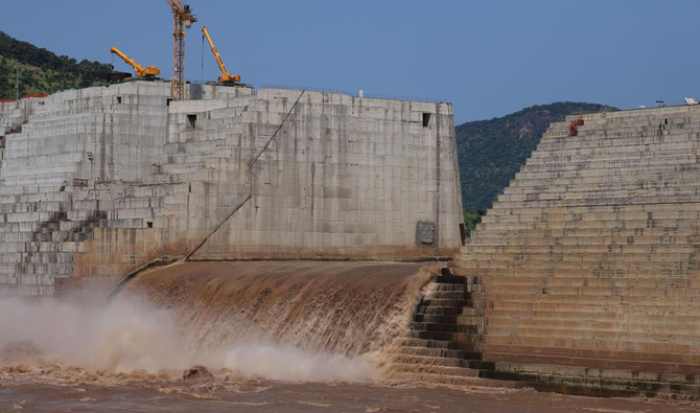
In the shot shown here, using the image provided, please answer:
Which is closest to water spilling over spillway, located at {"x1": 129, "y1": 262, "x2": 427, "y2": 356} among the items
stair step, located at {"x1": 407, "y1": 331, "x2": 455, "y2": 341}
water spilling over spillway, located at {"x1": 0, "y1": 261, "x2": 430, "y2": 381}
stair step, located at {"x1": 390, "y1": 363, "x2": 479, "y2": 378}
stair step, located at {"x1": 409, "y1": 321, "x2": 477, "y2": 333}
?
water spilling over spillway, located at {"x1": 0, "y1": 261, "x2": 430, "y2": 381}

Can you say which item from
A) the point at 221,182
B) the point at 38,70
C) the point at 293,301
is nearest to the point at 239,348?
the point at 293,301

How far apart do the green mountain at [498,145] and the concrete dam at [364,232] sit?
8594 centimetres

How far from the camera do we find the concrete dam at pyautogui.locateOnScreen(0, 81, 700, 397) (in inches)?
1238

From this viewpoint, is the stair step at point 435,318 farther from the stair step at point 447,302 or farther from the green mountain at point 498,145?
the green mountain at point 498,145

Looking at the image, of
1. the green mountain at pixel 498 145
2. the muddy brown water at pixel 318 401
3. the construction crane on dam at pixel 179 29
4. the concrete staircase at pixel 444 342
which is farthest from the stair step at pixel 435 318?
the green mountain at pixel 498 145

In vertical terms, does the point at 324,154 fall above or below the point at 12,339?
above

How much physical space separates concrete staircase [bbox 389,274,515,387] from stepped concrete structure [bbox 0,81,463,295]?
1525 cm

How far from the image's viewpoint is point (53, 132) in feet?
186

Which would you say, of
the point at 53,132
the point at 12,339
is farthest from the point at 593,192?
the point at 53,132

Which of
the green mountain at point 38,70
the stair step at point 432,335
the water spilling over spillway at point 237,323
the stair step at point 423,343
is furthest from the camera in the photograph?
the green mountain at point 38,70

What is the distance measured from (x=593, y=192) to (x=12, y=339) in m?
20.1

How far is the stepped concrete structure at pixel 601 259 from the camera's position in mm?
30016

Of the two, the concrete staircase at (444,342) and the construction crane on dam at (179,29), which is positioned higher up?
the construction crane on dam at (179,29)

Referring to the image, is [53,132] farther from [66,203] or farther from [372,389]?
[372,389]
